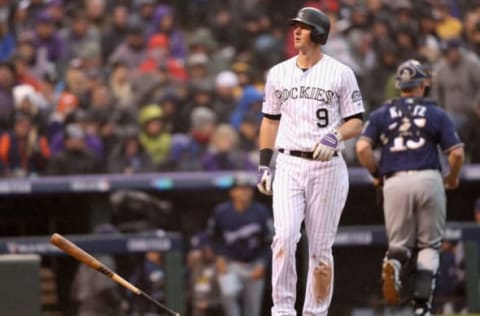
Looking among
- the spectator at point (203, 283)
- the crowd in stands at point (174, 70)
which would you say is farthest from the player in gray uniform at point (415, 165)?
the crowd in stands at point (174, 70)

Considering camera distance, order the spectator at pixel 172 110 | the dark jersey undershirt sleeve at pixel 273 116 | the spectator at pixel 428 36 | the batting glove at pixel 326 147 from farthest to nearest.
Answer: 1. the spectator at pixel 428 36
2. the spectator at pixel 172 110
3. the dark jersey undershirt sleeve at pixel 273 116
4. the batting glove at pixel 326 147

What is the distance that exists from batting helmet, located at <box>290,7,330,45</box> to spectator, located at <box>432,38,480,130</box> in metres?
5.98

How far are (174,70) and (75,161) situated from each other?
2.40 metres

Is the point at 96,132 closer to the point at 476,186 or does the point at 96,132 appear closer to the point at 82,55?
the point at 82,55

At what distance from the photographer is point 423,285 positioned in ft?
32.0

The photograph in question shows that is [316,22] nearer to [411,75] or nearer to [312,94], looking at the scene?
[312,94]

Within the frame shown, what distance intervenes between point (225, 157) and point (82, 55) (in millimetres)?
3189

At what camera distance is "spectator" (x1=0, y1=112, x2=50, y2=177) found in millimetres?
14195

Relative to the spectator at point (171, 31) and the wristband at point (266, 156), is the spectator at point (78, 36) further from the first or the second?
the wristband at point (266, 156)

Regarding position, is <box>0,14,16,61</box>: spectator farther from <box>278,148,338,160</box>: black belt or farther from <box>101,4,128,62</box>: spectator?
<box>278,148,338,160</box>: black belt

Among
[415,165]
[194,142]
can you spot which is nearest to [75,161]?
[194,142]

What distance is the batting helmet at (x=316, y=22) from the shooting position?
8352 mm

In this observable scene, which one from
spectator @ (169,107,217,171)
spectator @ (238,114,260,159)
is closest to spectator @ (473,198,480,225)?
spectator @ (238,114,260,159)

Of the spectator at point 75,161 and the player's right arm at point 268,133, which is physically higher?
the player's right arm at point 268,133
